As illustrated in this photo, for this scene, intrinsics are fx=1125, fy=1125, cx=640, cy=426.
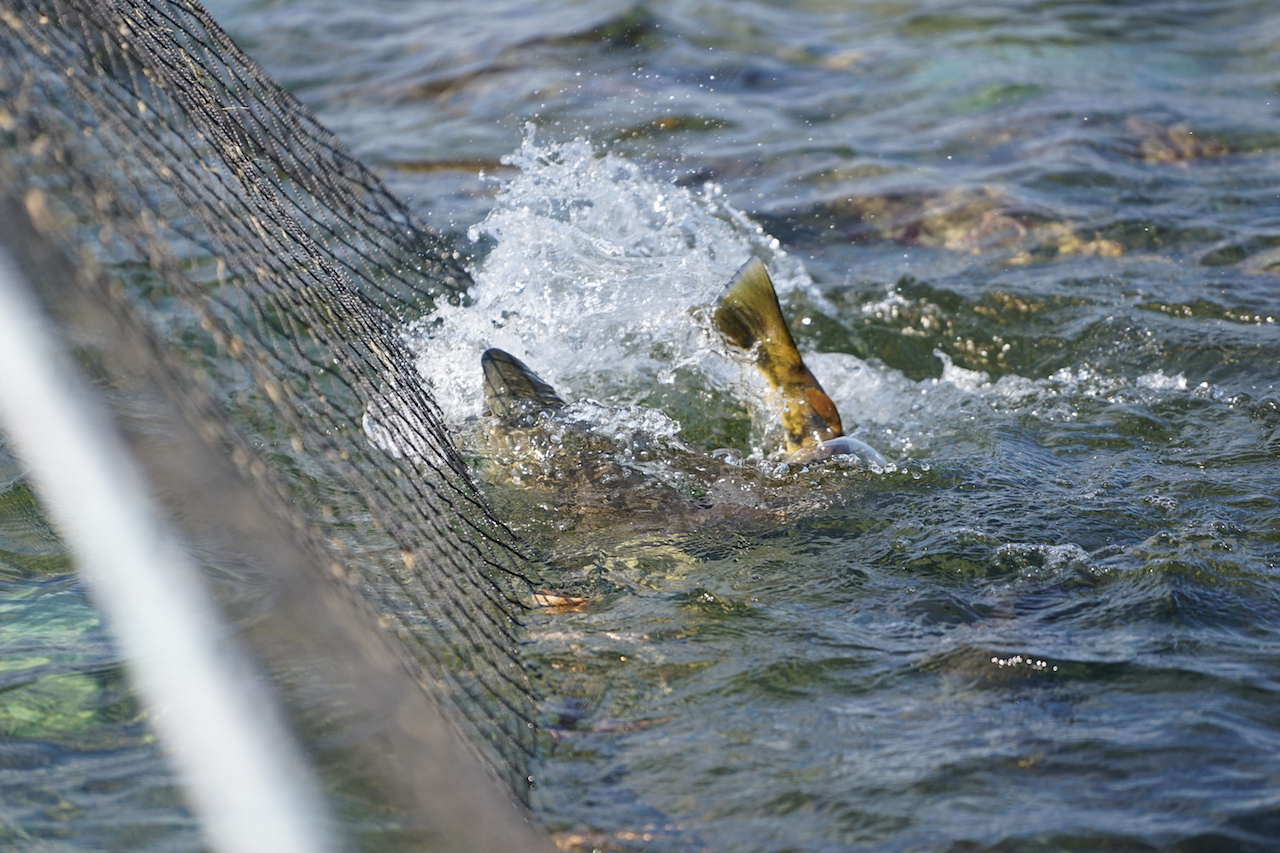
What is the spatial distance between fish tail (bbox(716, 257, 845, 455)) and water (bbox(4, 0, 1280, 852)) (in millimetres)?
165

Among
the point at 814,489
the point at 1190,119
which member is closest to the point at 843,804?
the point at 814,489

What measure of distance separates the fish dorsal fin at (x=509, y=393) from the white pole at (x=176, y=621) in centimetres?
187

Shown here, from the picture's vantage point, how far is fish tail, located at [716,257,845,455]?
12.8 ft

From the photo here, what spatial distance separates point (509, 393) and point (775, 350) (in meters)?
0.94

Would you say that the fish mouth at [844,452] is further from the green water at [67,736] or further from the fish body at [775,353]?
the green water at [67,736]

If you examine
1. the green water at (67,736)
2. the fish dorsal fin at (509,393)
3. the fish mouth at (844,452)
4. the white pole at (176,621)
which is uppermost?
the white pole at (176,621)

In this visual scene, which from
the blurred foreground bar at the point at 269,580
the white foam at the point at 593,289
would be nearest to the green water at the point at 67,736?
the blurred foreground bar at the point at 269,580

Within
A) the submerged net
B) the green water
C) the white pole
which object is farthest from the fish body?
the white pole

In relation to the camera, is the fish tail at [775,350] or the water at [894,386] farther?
the fish tail at [775,350]

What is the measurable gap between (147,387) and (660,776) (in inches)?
51.5

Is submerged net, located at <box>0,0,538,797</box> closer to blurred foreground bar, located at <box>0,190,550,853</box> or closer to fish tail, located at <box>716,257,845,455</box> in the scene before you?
blurred foreground bar, located at <box>0,190,550,853</box>

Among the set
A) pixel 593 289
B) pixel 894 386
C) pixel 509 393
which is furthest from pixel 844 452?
pixel 593 289

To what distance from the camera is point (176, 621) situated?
1700 mm

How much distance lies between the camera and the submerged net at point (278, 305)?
171 centimetres
